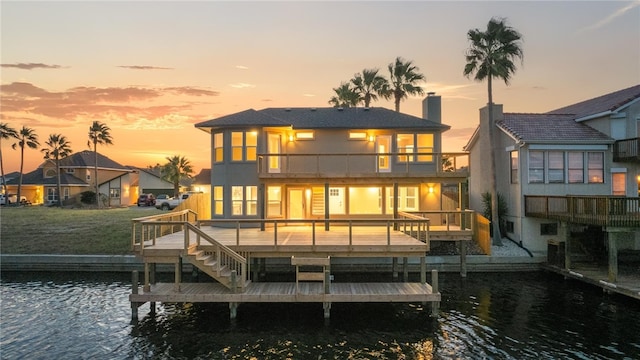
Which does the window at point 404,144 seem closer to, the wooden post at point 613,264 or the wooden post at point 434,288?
the wooden post at point 434,288

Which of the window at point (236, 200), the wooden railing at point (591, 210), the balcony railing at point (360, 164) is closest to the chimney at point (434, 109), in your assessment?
the balcony railing at point (360, 164)

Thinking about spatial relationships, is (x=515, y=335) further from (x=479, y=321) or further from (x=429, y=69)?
(x=429, y=69)

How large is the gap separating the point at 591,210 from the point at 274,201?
54.8 feet

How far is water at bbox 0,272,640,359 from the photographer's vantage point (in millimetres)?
11273

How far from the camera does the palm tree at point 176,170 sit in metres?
62.9

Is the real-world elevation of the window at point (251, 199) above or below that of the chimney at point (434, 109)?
below

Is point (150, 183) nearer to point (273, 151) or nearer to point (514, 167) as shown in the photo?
point (273, 151)

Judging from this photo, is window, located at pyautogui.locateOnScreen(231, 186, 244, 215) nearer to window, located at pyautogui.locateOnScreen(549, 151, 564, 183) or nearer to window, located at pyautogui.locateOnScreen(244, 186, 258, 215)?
window, located at pyautogui.locateOnScreen(244, 186, 258, 215)

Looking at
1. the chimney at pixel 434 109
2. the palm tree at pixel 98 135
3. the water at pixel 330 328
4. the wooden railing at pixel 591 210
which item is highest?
the palm tree at pixel 98 135

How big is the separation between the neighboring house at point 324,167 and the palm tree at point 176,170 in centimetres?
4354

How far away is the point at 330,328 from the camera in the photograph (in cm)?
1310

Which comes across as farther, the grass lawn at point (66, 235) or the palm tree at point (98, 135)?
the palm tree at point (98, 135)

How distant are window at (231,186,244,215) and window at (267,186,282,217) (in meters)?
1.62

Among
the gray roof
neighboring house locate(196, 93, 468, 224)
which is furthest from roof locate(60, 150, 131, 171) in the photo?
the gray roof
